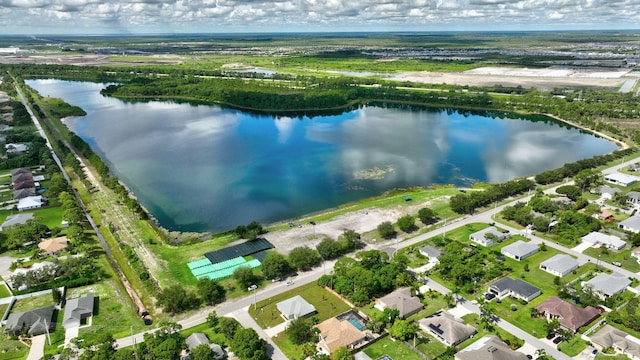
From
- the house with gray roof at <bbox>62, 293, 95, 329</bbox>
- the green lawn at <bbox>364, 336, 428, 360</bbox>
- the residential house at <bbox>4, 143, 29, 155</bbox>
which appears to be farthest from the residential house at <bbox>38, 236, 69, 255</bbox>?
the residential house at <bbox>4, 143, 29, 155</bbox>

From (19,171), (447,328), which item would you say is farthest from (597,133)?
(19,171)

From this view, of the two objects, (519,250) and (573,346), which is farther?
(519,250)

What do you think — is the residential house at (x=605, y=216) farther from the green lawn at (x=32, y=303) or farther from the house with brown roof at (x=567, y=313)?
the green lawn at (x=32, y=303)

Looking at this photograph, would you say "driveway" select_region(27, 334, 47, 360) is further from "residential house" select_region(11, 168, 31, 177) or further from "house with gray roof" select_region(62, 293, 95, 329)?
"residential house" select_region(11, 168, 31, 177)

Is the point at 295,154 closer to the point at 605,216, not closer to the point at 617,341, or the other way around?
the point at 605,216

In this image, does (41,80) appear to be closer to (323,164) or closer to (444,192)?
(323,164)

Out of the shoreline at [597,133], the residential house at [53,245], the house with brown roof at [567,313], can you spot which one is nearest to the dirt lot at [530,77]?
the shoreline at [597,133]

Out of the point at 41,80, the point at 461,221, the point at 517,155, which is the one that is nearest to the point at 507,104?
the point at 517,155
